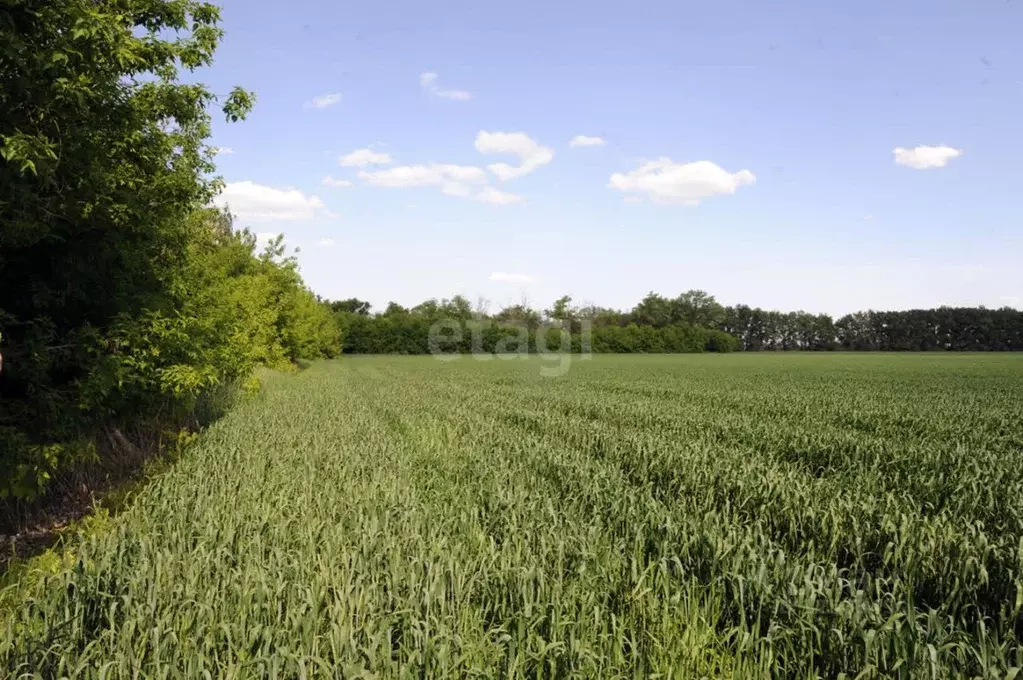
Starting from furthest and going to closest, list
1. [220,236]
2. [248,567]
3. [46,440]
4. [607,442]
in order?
[220,236]
[607,442]
[46,440]
[248,567]

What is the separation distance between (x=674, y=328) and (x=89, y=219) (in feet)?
313

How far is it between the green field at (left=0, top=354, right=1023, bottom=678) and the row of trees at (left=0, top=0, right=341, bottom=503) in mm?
1453

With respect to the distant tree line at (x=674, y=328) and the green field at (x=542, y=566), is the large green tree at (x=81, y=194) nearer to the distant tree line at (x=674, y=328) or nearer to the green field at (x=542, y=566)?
the green field at (x=542, y=566)

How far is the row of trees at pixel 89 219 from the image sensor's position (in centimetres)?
526

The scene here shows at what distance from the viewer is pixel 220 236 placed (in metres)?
28.6

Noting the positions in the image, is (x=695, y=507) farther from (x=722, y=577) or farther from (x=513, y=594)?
(x=513, y=594)

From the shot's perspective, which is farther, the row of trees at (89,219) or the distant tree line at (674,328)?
the distant tree line at (674,328)

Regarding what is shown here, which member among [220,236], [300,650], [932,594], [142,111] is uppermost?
[220,236]

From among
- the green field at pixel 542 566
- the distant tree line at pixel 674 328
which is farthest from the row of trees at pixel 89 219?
the distant tree line at pixel 674 328

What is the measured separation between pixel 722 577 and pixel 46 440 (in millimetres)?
7836

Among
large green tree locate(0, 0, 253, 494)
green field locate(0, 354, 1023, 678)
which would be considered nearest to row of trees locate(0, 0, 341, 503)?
large green tree locate(0, 0, 253, 494)

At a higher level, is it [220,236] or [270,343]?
[220,236]

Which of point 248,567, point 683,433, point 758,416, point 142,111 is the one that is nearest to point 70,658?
point 248,567

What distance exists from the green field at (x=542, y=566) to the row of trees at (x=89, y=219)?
4.77 ft
